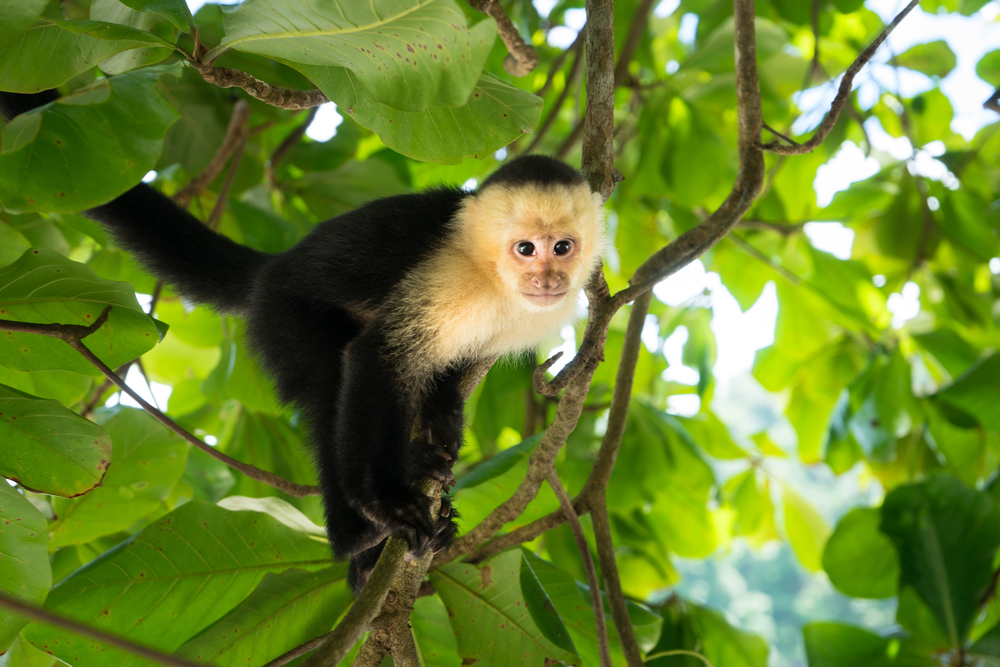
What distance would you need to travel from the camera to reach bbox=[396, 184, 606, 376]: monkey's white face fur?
1467 millimetres

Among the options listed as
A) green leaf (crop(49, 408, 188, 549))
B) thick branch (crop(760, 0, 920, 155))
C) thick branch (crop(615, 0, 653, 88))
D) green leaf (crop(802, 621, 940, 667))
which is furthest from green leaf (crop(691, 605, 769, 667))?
thick branch (crop(615, 0, 653, 88))

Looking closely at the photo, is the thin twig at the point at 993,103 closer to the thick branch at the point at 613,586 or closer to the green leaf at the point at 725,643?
the thick branch at the point at 613,586

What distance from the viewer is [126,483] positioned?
53.4 inches

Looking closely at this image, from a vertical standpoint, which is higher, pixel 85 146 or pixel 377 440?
pixel 85 146

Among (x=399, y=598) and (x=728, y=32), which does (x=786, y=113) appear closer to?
(x=728, y=32)

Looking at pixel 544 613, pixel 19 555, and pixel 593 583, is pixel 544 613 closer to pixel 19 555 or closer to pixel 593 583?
pixel 593 583

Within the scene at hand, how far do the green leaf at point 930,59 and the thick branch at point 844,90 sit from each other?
1.48 metres

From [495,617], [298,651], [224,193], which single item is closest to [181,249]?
[224,193]

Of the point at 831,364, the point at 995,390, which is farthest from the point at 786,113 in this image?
the point at 995,390

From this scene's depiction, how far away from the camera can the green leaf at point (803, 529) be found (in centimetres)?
252

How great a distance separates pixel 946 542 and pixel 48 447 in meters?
1.91

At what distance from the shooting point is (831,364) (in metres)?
2.54

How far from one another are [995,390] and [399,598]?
5.38 ft

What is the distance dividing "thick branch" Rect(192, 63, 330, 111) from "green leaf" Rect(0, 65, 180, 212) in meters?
0.08
